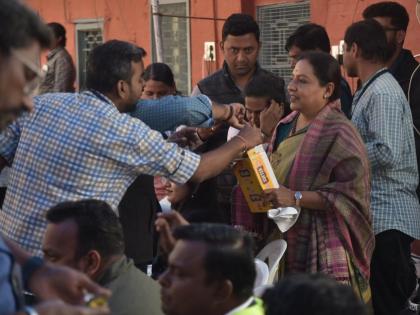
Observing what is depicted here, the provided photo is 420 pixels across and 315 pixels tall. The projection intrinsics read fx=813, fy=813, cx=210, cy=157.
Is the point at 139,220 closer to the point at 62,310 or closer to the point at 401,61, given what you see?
the point at 62,310

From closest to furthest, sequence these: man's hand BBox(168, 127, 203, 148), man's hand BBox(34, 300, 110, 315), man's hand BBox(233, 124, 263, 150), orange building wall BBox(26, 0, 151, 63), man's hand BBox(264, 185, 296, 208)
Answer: man's hand BBox(34, 300, 110, 315)
man's hand BBox(233, 124, 263, 150)
man's hand BBox(264, 185, 296, 208)
man's hand BBox(168, 127, 203, 148)
orange building wall BBox(26, 0, 151, 63)

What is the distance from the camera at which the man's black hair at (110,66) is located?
3402mm

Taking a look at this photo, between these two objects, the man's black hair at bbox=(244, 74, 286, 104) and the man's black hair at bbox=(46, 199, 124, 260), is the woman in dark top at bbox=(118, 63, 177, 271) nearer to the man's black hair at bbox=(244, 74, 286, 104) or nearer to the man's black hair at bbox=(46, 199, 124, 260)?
the man's black hair at bbox=(46, 199, 124, 260)

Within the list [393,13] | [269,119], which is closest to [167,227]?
[269,119]

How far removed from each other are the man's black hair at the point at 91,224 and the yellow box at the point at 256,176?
88 cm

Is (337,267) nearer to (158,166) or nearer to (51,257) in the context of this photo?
(158,166)

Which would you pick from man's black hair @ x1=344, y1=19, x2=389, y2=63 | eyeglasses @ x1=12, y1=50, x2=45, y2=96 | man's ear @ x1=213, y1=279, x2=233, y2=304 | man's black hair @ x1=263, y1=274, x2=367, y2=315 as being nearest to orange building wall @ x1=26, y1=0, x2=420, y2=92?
man's black hair @ x1=344, y1=19, x2=389, y2=63

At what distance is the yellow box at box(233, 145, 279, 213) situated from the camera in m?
3.78

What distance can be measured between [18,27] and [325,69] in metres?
2.54

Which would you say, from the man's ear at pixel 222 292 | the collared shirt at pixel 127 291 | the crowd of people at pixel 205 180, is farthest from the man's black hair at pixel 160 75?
the man's ear at pixel 222 292

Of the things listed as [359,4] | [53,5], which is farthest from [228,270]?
[53,5]

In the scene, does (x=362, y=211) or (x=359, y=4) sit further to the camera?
(x=359, y=4)

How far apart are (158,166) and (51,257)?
56 centimetres

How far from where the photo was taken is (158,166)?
3.25 m
